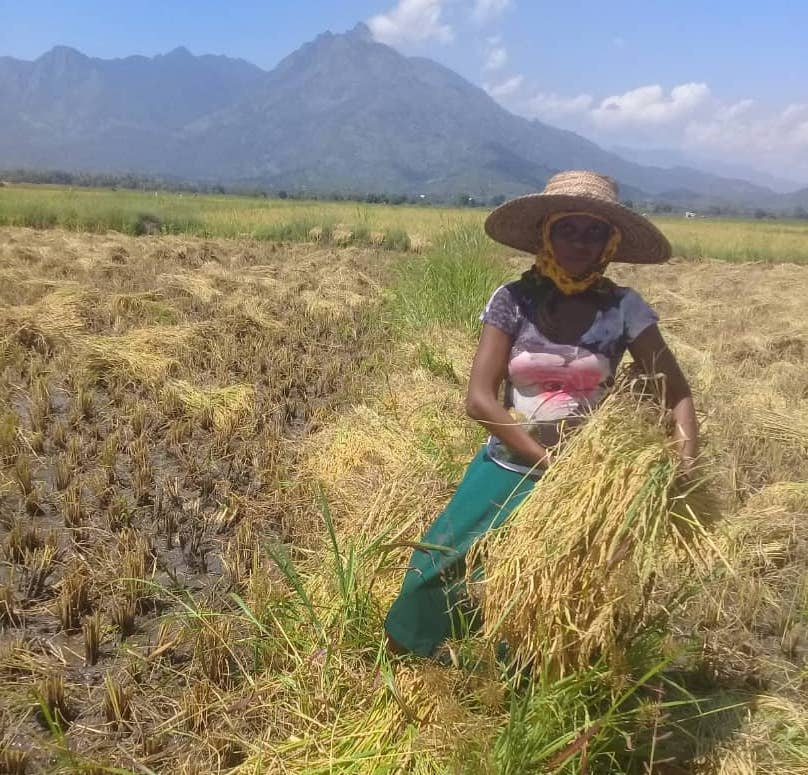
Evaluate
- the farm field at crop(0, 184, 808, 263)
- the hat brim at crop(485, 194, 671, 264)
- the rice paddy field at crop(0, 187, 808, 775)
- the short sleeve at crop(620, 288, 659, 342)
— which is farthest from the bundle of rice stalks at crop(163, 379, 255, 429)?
the farm field at crop(0, 184, 808, 263)

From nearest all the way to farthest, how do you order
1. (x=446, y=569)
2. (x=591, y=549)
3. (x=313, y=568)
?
(x=591, y=549) < (x=446, y=569) < (x=313, y=568)

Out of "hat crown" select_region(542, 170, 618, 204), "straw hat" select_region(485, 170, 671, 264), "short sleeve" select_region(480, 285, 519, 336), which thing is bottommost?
"short sleeve" select_region(480, 285, 519, 336)

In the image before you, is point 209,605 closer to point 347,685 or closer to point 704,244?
point 347,685

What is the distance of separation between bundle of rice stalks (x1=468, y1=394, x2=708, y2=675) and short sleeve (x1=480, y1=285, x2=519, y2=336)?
0.45m

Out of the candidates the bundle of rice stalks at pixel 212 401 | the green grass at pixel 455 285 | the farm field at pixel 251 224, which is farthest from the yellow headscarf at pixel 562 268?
the farm field at pixel 251 224

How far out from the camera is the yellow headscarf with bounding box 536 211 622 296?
1877 mm

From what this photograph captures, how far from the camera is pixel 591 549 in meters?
1.42

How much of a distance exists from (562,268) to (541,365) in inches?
10.9

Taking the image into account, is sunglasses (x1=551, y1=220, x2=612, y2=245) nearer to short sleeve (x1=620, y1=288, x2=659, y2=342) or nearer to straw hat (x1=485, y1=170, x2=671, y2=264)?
straw hat (x1=485, y1=170, x2=671, y2=264)

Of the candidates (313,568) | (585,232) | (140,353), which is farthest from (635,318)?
(140,353)

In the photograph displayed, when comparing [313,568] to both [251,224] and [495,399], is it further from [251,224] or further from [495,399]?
[251,224]

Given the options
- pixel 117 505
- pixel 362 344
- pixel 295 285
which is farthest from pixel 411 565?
pixel 295 285

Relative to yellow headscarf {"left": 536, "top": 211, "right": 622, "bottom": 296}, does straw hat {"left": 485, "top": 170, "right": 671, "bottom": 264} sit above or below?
above

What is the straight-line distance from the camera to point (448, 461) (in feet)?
8.89
